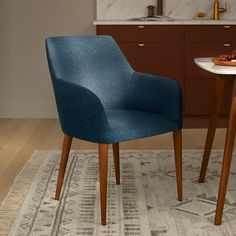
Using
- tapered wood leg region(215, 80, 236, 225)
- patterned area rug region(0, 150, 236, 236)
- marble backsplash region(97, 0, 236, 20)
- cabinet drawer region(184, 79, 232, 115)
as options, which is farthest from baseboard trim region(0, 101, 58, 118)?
tapered wood leg region(215, 80, 236, 225)

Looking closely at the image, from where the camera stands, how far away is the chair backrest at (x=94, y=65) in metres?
2.84

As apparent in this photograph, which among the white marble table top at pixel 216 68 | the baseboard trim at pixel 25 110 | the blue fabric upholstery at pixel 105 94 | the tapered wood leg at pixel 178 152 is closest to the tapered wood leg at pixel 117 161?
the blue fabric upholstery at pixel 105 94

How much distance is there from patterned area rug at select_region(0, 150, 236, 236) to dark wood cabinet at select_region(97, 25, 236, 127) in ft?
4.07

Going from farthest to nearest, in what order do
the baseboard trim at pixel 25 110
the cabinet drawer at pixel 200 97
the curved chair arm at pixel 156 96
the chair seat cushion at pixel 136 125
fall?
the baseboard trim at pixel 25 110 → the cabinet drawer at pixel 200 97 → the curved chair arm at pixel 156 96 → the chair seat cushion at pixel 136 125

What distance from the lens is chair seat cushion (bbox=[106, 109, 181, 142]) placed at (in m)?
2.53

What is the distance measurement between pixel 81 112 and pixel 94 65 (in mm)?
507

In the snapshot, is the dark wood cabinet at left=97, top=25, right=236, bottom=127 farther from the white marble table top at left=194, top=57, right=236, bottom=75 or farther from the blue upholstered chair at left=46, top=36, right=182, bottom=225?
the white marble table top at left=194, top=57, right=236, bottom=75

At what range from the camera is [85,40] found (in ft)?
9.75

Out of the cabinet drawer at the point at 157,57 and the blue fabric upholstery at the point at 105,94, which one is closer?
the blue fabric upholstery at the point at 105,94

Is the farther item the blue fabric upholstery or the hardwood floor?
the hardwood floor

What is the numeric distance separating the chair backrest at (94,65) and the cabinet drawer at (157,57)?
5.69 ft

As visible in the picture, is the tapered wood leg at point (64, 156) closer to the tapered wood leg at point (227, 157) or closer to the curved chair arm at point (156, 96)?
the curved chair arm at point (156, 96)

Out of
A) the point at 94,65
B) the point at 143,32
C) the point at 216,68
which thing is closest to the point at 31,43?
the point at 143,32

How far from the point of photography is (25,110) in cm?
537
